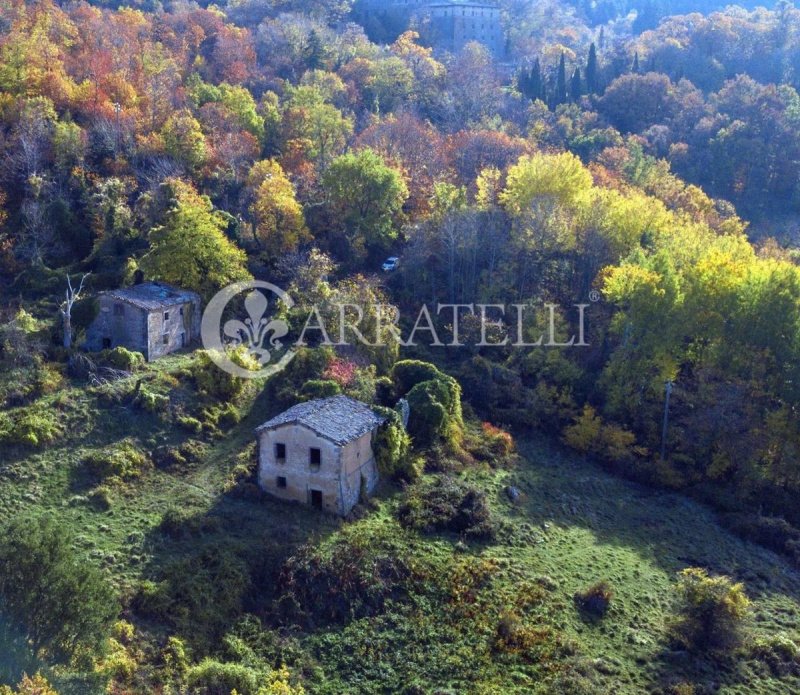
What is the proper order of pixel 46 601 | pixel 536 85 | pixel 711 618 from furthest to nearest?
Result: pixel 536 85 < pixel 711 618 < pixel 46 601


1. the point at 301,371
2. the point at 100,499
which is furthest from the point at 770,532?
the point at 100,499

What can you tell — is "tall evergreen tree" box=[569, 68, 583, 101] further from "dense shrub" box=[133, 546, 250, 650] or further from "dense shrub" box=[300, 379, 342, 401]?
"dense shrub" box=[133, 546, 250, 650]

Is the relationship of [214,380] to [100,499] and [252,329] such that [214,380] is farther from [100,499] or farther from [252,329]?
[100,499]

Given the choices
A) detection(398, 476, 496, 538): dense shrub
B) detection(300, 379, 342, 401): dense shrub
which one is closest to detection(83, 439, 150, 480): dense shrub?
detection(300, 379, 342, 401): dense shrub

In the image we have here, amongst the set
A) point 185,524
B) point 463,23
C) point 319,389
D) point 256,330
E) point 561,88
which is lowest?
point 185,524

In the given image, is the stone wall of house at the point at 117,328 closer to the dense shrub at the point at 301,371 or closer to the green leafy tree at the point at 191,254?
the green leafy tree at the point at 191,254

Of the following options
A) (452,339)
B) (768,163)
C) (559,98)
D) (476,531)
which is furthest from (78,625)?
(559,98)
